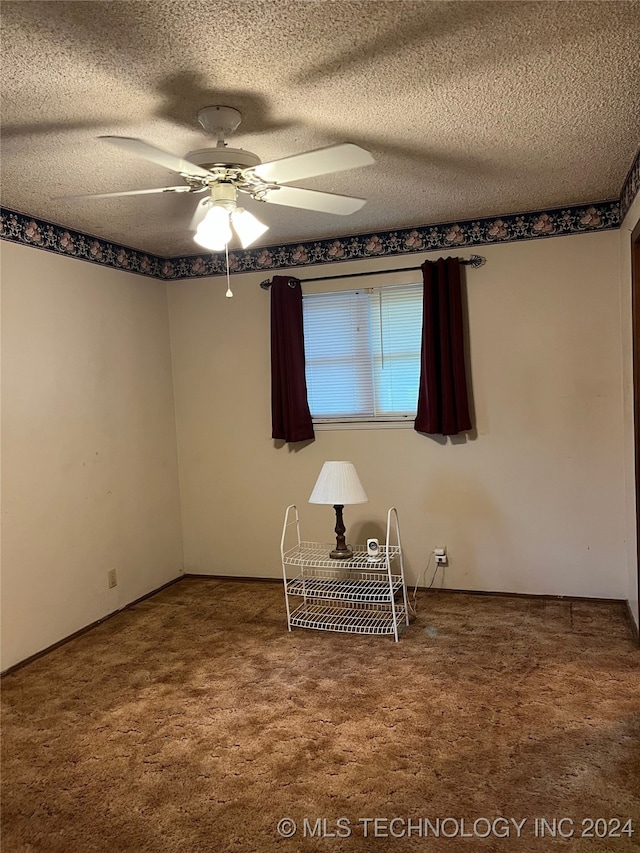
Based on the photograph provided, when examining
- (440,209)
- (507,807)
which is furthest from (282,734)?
(440,209)

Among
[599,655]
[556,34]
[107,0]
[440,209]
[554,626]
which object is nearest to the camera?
[107,0]

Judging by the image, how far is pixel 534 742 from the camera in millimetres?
2521

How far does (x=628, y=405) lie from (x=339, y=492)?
1.72m

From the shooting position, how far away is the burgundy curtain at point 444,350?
4.16 meters

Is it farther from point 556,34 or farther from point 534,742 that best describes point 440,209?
point 534,742

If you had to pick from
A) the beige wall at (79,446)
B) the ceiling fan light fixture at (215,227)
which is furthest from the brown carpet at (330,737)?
the ceiling fan light fixture at (215,227)

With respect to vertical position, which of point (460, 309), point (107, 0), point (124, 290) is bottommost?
point (460, 309)

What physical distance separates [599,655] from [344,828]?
5.93ft

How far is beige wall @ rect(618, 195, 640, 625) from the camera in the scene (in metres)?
3.49

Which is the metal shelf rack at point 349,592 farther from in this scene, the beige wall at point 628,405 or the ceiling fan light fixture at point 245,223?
the ceiling fan light fixture at point 245,223

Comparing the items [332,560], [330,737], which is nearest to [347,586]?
[332,560]

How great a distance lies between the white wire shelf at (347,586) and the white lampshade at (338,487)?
53cm

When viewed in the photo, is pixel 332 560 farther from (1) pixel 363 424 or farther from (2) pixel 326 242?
(2) pixel 326 242

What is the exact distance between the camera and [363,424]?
453 centimetres
